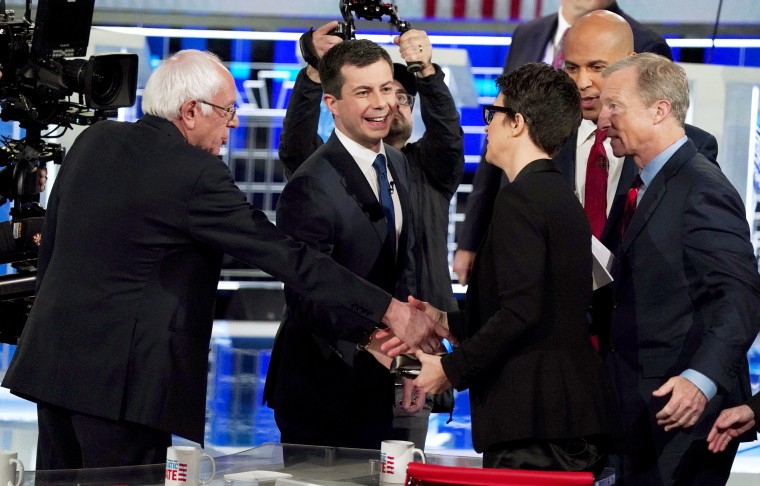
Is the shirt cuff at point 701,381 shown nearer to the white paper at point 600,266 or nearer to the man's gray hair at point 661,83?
the white paper at point 600,266

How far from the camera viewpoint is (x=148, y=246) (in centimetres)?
270

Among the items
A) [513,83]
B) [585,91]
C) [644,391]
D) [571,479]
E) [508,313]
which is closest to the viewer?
[571,479]

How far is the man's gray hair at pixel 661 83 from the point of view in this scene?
285 centimetres

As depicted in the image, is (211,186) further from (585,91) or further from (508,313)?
(585,91)

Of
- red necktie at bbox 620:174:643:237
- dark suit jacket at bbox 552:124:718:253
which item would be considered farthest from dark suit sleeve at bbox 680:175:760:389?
dark suit jacket at bbox 552:124:718:253

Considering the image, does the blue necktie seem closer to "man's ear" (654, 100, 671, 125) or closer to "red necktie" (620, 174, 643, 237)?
"red necktie" (620, 174, 643, 237)

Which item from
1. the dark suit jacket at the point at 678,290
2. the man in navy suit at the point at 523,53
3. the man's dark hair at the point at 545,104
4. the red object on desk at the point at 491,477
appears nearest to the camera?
the red object on desk at the point at 491,477

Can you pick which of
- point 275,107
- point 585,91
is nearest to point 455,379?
point 585,91

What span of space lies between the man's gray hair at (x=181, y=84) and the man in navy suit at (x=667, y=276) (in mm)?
1006

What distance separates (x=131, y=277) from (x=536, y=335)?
38.6 inches

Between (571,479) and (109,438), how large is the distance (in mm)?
1232

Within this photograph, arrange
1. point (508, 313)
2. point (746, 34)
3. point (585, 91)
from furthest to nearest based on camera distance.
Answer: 1. point (746, 34)
2. point (585, 91)
3. point (508, 313)

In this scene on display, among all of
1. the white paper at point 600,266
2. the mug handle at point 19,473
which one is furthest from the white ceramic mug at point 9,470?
the white paper at point 600,266

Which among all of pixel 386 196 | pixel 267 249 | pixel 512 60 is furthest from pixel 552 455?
pixel 512 60
